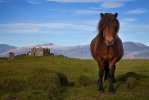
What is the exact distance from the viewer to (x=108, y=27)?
17062mm

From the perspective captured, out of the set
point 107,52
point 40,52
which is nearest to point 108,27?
point 107,52

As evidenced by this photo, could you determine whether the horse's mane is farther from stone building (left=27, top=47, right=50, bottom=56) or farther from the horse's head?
stone building (left=27, top=47, right=50, bottom=56)

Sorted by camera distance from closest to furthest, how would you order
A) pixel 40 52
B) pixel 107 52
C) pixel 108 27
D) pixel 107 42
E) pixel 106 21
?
pixel 107 42 → pixel 108 27 → pixel 106 21 → pixel 107 52 → pixel 40 52

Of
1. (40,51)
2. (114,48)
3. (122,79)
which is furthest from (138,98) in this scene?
(40,51)

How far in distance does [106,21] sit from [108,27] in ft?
1.53

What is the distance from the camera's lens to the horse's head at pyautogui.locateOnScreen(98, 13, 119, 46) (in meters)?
16.6

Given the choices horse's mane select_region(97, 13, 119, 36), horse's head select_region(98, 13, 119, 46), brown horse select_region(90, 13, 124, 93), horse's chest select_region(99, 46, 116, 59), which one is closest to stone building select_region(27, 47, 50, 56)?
brown horse select_region(90, 13, 124, 93)

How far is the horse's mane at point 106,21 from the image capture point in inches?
679

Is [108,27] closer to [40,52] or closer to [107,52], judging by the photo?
[107,52]

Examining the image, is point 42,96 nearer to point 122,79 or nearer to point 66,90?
point 66,90

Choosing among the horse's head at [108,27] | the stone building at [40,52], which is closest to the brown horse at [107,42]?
the horse's head at [108,27]

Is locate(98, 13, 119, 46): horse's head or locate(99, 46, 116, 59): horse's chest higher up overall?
locate(98, 13, 119, 46): horse's head

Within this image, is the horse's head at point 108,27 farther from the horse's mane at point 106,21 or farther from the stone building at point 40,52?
the stone building at point 40,52

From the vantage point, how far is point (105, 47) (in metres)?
18.0
